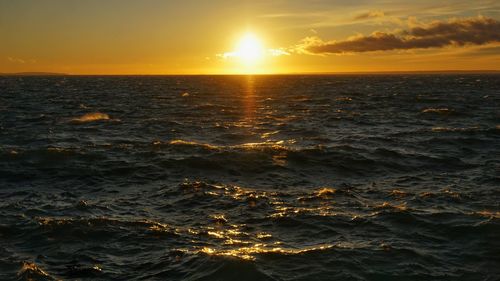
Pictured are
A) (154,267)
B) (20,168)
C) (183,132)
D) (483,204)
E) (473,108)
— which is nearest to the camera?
(154,267)

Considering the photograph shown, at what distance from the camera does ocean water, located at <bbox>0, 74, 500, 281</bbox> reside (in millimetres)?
11383

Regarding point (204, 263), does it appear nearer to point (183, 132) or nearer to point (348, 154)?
point (348, 154)

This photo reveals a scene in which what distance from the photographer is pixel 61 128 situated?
117 ft

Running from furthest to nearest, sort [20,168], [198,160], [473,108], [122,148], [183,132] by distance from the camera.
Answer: [473,108]
[183,132]
[122,148]
[198,160]
[20,168]

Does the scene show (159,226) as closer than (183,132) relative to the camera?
Yes

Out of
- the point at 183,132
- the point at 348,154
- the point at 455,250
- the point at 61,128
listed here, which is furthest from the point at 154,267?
the point at 61,128

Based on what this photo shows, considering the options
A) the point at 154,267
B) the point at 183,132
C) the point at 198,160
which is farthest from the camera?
the point at 183,132

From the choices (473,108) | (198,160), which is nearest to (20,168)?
(198,160)

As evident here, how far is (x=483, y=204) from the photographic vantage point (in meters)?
15.8

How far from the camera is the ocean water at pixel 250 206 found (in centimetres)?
1138

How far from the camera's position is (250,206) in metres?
16.2

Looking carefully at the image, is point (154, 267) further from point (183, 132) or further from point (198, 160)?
point (183, 132)

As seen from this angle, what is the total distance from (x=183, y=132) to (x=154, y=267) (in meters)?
23.5

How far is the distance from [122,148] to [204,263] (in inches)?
683
